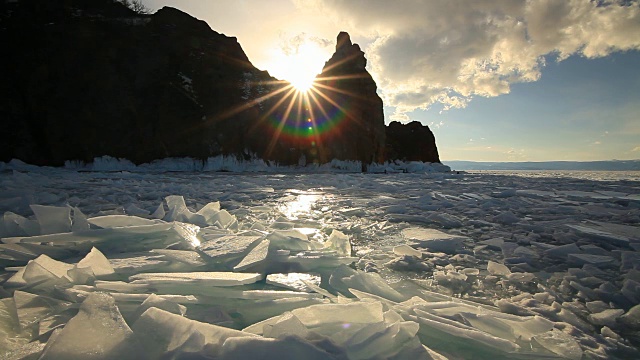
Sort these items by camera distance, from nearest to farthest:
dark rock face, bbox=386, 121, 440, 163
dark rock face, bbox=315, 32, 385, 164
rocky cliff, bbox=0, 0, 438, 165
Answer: rocky cliff, bbox=0, 0, 438, 165
dark rock face, bbox=315, 32, 385, 164
dark rock face, bbox=386, 121, 440, 163

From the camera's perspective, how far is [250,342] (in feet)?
2.37

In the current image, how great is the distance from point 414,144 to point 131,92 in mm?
48937

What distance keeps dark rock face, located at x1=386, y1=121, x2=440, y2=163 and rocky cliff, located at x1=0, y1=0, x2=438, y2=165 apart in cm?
2998

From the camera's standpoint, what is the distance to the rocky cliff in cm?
1992

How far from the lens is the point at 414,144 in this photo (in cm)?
5625

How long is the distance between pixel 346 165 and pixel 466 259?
31.9 metres

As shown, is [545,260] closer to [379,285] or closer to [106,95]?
[379,285]

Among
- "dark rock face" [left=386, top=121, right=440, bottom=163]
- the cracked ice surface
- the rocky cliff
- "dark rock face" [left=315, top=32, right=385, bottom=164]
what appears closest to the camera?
the cracked ice surface

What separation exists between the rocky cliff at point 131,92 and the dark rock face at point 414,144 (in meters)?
30.0

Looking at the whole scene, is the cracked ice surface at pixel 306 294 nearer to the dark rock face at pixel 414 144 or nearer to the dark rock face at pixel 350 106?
the dark rock face at pixel 350 106

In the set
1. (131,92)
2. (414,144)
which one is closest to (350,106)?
(131,92)

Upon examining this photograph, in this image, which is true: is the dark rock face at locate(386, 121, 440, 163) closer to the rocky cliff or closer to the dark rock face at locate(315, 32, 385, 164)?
the dark rock face at locate(315, 32, 385, 164)

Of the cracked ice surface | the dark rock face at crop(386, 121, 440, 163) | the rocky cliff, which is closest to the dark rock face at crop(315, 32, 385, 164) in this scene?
the rocky cliff

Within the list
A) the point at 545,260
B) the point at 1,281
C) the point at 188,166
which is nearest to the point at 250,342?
the point at 1,281
